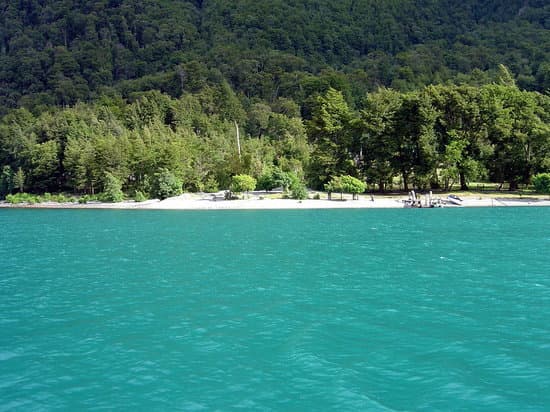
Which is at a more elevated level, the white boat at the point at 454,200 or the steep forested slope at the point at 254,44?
the steep forested slope at the point at 254,44

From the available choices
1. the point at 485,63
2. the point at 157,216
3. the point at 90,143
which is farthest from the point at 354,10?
the point at 157,216

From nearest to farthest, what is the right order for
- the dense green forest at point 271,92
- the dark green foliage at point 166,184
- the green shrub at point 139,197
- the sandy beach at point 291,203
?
the sandy beach at point 291,203 → the dense green forest at point 271,92 → the dark green foliage at point 166,184 → the green shrub at point 139,197

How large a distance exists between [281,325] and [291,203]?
36.0 metres

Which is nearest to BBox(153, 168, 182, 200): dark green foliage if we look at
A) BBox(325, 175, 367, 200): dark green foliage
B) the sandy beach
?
the sandy beach

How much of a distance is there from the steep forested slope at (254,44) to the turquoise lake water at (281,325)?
95.7m

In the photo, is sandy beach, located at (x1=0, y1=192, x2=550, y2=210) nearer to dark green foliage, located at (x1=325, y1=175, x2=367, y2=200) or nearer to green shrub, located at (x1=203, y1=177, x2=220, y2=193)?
dark green foliage, located at (x1=325, y1=175, x2=367, y2=200)

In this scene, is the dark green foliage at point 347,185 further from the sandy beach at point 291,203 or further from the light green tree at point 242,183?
the light green tree at point 242,183

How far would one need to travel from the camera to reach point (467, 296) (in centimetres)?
1617

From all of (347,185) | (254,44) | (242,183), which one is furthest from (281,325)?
(254,44)

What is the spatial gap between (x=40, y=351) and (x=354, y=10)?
641ft

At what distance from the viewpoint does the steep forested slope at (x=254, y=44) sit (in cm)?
13038

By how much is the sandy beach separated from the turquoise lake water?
19920 millimetres

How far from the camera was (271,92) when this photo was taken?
407ft

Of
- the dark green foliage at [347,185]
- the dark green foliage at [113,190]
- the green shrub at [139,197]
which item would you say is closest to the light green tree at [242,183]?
the dark green foliage at [347,185]
